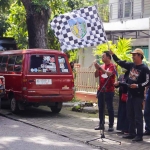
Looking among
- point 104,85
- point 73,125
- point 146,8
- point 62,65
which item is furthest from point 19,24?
point 104,85

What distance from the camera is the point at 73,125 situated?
30.1 ft

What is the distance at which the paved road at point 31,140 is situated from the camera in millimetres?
6918

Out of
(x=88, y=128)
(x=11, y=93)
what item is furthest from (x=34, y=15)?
(x=88, y=128)

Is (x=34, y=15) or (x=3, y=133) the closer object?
(x=3, y=133)

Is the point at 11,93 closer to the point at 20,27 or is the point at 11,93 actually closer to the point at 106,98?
the point at 106,98

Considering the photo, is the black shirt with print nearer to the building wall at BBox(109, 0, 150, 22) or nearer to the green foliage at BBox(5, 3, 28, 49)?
the green foliage at BBox(5, 3, 28, 49)

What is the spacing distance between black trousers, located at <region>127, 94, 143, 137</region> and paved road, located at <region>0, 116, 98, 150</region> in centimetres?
108

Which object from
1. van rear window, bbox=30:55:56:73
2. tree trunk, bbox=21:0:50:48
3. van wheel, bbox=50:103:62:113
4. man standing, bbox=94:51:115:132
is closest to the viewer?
man standing, bbox=94:51:115:132

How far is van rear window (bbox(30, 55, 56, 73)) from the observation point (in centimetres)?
1016

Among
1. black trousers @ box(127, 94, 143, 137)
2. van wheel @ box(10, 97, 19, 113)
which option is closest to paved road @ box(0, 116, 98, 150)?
black trousers @ box(127, 94, 143, 137)

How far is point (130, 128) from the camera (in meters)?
7.56

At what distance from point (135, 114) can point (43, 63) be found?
3.93 meters

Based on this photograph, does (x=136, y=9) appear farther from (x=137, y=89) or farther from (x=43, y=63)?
(x=137, y=89)

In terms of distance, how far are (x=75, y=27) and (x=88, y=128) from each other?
251 cm
